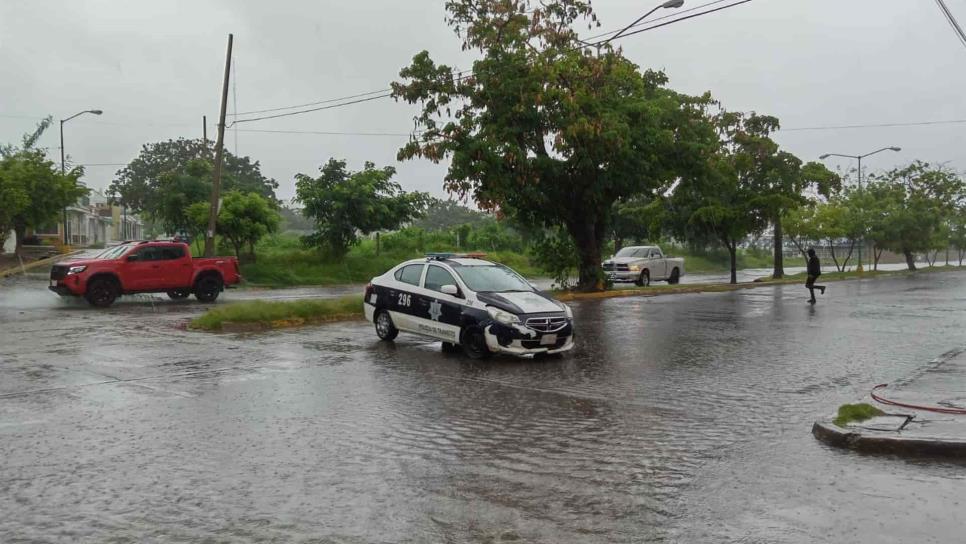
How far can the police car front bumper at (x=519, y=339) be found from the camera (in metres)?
12.7

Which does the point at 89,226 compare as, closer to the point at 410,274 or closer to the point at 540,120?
the point at 540,120

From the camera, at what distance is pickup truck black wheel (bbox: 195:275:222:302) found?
1000 inches

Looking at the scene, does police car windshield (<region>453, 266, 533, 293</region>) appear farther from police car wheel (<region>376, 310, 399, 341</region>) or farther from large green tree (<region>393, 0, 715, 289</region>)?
large green tree (<region>393, 0, 715, 289</region>)

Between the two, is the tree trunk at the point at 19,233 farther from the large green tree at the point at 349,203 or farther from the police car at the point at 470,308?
the police car at the point at 470,308

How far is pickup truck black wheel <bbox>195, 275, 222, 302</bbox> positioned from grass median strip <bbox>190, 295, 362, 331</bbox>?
713cm

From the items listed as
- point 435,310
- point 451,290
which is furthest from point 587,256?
point 451,290

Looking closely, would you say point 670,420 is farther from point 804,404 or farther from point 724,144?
point 724,144

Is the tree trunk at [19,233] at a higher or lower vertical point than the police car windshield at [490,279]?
higher

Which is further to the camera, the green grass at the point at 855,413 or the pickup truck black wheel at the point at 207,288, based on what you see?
the pickup truck black wheel at the point at 207,288

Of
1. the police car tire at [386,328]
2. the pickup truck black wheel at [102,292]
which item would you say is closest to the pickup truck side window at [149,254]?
the pickup truck black wheel at [102,292]

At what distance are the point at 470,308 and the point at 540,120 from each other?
14465mm

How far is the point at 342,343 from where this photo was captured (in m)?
15.0

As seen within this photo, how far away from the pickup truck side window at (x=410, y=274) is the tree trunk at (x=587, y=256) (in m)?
15.8

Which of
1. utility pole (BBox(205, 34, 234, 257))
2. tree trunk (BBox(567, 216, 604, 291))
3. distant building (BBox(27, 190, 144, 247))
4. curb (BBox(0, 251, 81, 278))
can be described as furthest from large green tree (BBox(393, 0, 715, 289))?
distant building (BBox(27, 190, 144, 247))
